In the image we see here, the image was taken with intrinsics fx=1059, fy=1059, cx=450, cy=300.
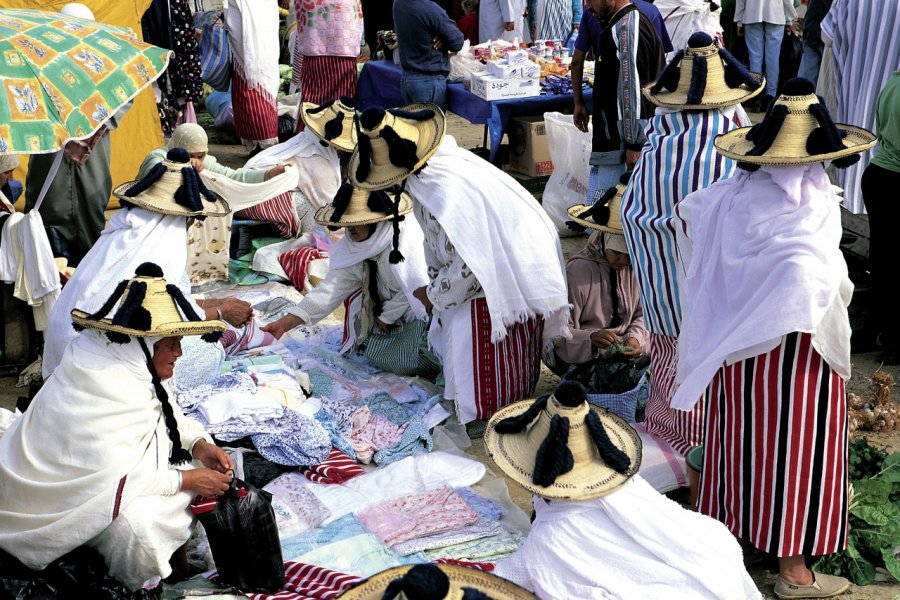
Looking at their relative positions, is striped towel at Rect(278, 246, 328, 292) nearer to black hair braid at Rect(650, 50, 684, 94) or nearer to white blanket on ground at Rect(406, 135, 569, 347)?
white blanket on ground at Rect(406, 135, 569, 347)

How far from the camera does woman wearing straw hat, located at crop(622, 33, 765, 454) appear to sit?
191 inches

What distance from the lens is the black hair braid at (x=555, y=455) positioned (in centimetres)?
305

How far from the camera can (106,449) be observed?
3.63 metres

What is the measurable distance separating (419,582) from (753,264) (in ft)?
7.01

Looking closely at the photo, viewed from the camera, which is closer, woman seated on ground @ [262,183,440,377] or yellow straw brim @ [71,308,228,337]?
yellow straw brim @ [71,308,228,337]

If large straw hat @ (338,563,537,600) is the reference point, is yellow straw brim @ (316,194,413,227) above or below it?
below

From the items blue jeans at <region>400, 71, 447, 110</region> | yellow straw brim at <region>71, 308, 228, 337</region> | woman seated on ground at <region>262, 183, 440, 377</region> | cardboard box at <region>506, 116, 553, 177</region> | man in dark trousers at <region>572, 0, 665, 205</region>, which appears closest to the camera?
yellow straw brim at <region>71, 308, 228, 337</region>

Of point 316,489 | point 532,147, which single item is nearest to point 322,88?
point 532,147

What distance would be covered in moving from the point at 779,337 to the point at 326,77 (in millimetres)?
7161

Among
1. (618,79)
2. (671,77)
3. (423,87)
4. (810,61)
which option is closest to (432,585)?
(671,77)

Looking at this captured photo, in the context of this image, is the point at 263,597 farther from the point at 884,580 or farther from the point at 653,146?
the point at 653,146

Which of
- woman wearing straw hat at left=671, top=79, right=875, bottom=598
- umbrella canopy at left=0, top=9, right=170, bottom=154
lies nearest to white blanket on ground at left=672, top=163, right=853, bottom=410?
woman wearing straw hat at left=671, top=79, right=875, bottom=598

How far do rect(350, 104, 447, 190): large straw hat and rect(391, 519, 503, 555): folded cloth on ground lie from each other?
162 centimetres

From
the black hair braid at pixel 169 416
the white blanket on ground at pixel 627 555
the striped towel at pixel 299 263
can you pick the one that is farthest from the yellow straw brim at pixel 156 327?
the striped towel at pixel 299 263
